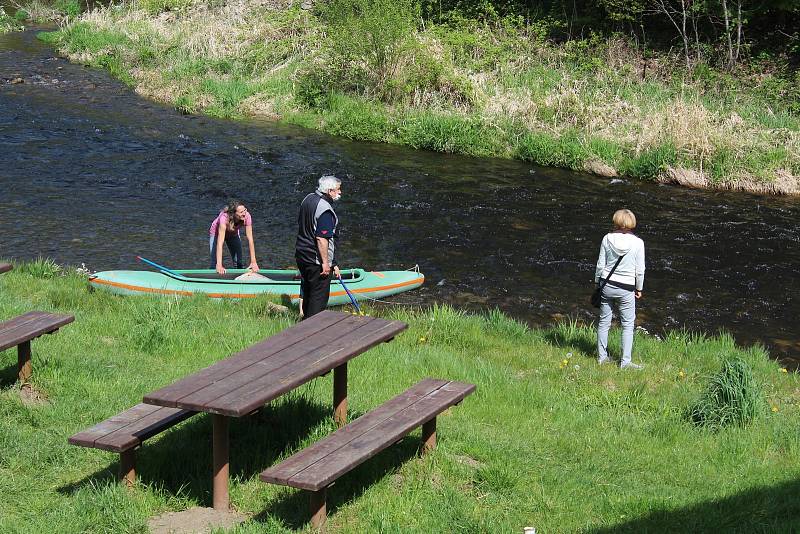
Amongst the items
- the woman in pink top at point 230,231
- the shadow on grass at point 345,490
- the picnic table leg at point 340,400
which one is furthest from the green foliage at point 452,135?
the shadow on grass at point 345,490

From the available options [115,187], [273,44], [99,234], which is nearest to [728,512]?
[99,234]

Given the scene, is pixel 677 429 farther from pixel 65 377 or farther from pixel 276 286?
pixel 276 286

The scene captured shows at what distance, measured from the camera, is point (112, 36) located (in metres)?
31.7

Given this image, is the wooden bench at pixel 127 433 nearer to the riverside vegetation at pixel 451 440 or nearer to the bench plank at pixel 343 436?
the riverside vegetation at pixel 451 440

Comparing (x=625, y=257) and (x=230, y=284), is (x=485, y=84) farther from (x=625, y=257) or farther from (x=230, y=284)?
(x=625, y=257)

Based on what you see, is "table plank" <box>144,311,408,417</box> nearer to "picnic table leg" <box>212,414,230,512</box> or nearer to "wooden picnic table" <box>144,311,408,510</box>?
"wooden picnic table" <box>144,311,408,510</box>

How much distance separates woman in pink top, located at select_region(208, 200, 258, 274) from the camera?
11.6 meters

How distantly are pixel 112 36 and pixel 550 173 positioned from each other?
18010 mm

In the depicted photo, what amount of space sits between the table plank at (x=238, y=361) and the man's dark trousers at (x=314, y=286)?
3.04 meters

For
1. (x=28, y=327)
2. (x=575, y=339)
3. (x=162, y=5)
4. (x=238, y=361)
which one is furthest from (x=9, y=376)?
(x=162, y=5)

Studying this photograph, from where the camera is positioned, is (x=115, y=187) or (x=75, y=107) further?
(x=75, y=107)

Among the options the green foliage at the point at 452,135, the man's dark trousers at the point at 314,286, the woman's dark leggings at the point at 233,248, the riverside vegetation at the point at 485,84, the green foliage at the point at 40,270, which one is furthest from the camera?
the green foliage at the point at 452,135

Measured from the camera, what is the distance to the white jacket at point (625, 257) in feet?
30.8

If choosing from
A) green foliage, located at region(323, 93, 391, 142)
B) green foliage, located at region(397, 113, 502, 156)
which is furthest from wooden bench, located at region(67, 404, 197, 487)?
green foliage, located at region(323, 93, 391, 142)
